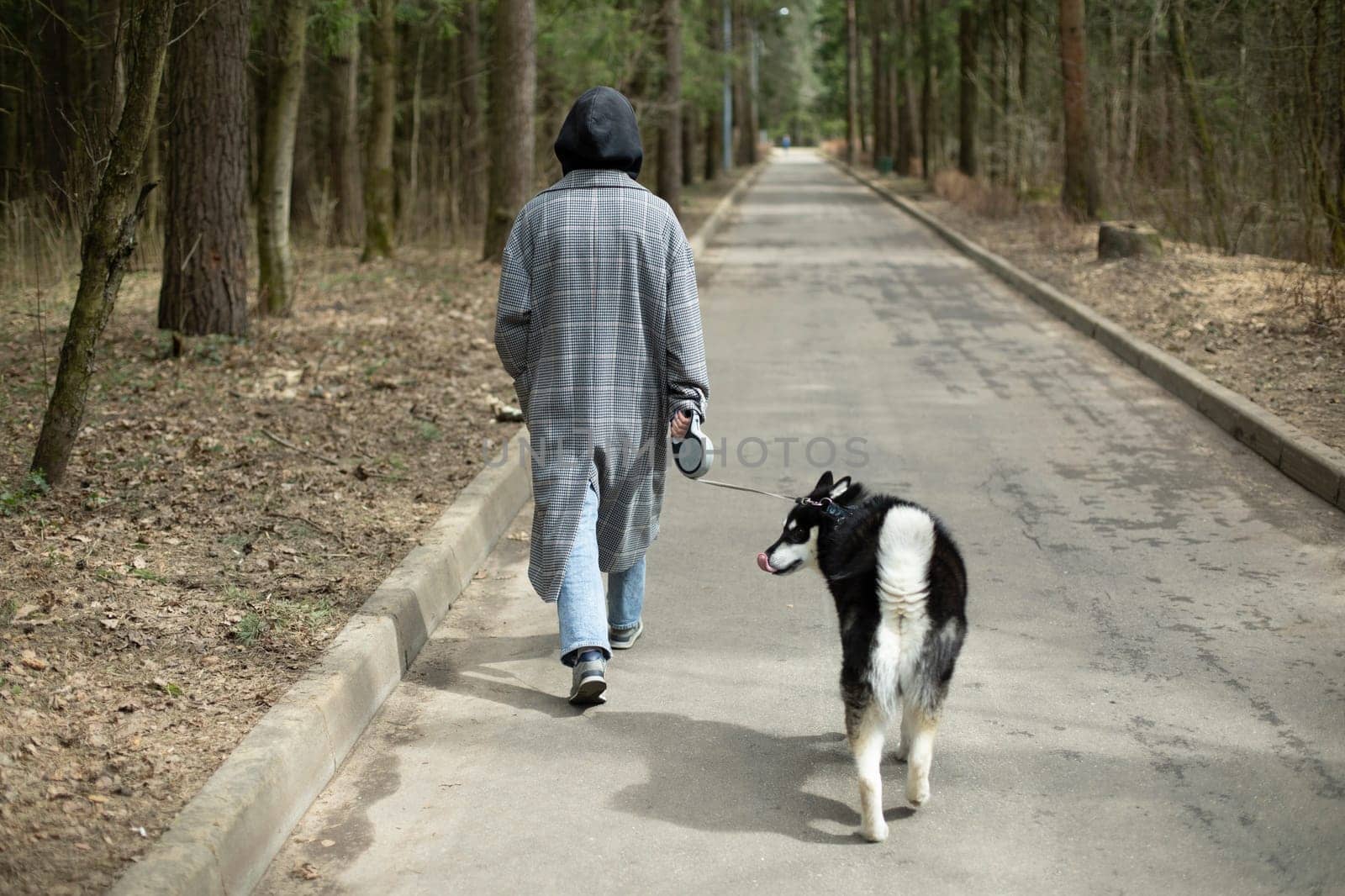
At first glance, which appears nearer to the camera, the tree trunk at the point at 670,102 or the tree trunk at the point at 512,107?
the tree trunk at the point at 512,107

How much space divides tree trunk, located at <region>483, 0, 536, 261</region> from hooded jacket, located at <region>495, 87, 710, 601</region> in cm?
1276

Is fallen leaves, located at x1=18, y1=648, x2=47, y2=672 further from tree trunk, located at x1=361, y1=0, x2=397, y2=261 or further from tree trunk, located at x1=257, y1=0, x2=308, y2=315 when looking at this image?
tree trunk, located at x1=361, y1=0, x2=397, y2=261

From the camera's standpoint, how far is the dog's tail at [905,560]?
3848 millimetres

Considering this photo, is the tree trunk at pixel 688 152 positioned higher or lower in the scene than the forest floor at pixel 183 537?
higher

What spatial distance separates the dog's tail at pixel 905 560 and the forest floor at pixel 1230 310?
526 cm

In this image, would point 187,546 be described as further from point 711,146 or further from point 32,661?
point 711,146

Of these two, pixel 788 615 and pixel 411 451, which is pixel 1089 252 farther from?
pixel 788 615

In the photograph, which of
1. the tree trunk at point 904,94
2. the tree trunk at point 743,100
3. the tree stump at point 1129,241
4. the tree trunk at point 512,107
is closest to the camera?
the tree trunk at point 512,107

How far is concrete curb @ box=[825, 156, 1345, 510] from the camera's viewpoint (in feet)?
25.6

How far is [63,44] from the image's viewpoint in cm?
2298

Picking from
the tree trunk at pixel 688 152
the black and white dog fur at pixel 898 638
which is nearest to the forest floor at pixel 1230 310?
the black and white dog fur at pixel 898 638

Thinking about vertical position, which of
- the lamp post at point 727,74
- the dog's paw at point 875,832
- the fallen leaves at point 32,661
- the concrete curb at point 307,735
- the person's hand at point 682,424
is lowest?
the dog's paw at point 875,832

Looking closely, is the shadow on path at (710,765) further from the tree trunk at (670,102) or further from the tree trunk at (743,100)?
the tree trunk at (743,100)

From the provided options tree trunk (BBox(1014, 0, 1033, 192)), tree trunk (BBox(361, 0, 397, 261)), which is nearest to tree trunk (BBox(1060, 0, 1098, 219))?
tree trunk (BBox(1014, 0, 1033, 192))
